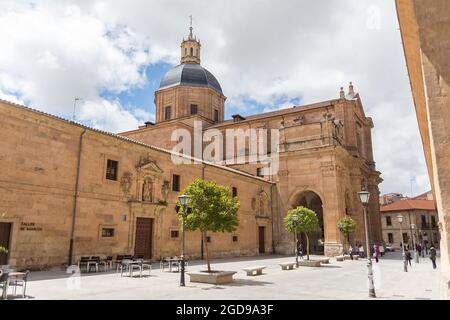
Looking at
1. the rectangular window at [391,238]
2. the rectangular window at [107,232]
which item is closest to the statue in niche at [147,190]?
the rectangular window at [107,232]

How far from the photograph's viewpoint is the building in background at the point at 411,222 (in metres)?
56.4

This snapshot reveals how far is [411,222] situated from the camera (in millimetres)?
56719

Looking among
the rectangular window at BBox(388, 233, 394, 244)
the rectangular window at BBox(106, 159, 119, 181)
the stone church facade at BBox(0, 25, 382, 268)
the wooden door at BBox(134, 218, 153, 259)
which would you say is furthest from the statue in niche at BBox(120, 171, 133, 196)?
the rectangular window at BBox(388, 233, 394, 244)

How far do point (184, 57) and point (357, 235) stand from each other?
3154 cm

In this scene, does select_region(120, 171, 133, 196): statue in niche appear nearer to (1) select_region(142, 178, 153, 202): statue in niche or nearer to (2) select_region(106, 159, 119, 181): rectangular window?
(2) select_region(106, 159, 119, 181): rectangular window

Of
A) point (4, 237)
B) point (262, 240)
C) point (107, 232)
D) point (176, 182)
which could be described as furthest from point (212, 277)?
point (262, 240)

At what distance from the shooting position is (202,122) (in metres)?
42.0

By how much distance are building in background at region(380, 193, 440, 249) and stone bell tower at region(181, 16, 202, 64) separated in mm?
41629

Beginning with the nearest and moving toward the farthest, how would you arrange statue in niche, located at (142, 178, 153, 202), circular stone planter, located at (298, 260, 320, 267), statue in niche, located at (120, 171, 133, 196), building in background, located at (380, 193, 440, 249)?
statue in niche, located at (120, 171, 133, 196) → circular stone planter, located at (298, 260, 320, 267) → statue in niche, located at (142, 178, 153, 202) → building in background, located at (380, 193, 440, 249)

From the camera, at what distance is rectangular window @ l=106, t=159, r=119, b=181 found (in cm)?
1869

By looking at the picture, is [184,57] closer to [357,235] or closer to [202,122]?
[202,122]

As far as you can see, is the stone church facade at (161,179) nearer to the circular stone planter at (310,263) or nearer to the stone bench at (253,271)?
the stone bench at (253,271)

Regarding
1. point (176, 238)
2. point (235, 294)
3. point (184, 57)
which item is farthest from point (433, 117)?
point (184, 57)

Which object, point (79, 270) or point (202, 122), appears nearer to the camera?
point (79, 270)
